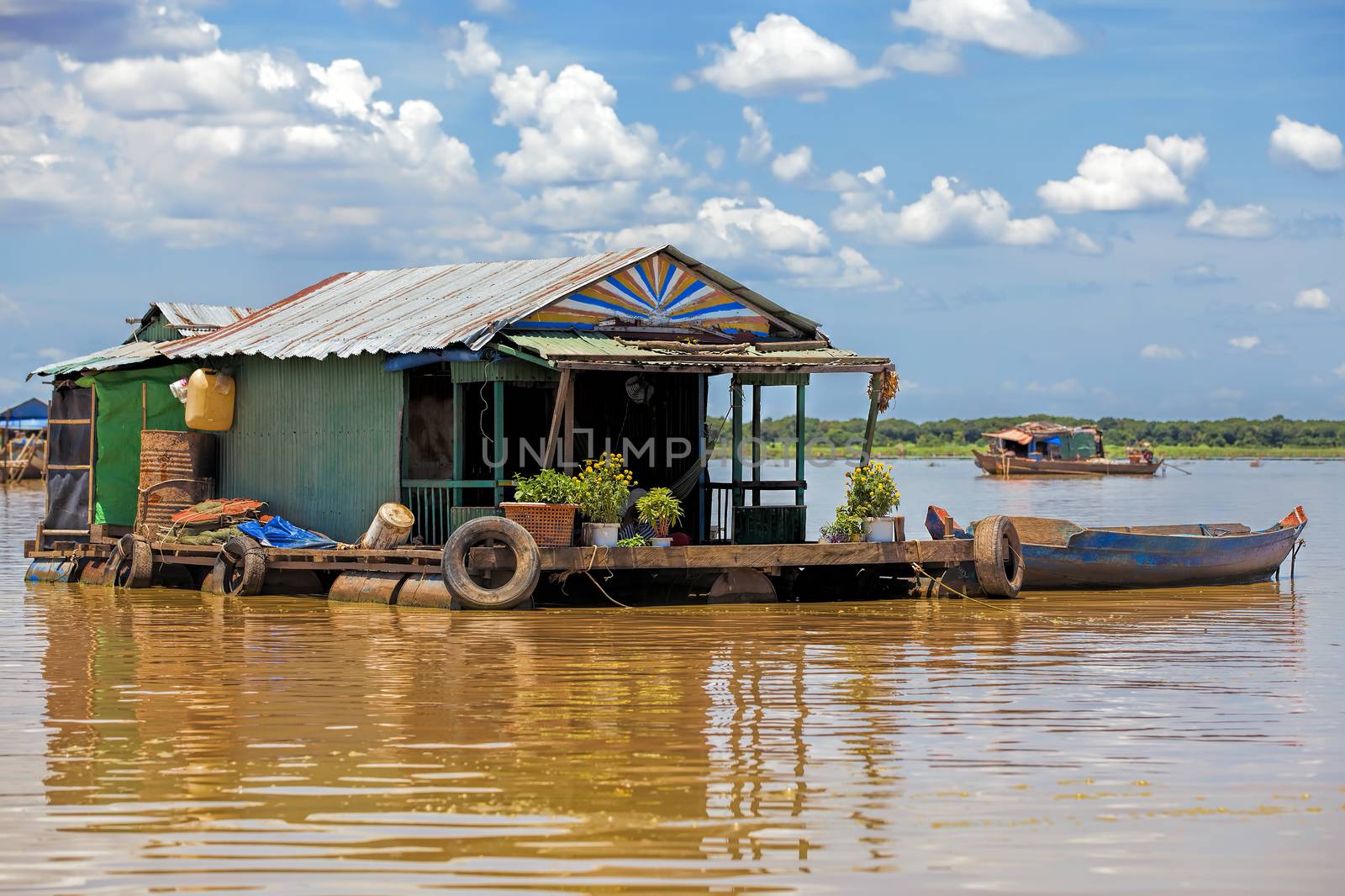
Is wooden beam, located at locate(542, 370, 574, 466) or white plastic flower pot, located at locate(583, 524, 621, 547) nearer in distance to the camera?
white plastic flower pot, located at locate(583, 524, 621, 547)

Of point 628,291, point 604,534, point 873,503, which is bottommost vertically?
point 604,534

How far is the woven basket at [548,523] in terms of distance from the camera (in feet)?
55.5

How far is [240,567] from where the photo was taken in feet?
61.9

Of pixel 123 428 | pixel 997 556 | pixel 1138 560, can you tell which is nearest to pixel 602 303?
pixel 997 556

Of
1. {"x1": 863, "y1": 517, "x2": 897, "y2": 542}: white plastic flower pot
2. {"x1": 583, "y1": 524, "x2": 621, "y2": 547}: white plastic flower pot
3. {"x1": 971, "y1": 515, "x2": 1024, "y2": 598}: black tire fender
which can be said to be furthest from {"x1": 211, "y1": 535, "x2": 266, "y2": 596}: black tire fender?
{"x1": 971, "y1": 515, "x2": 1024, "y2": 598}: black tire fender

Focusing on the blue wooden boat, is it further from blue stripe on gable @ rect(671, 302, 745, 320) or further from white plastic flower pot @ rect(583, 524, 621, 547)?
white plastic flower pot @ rect(583, 524, 621, 547)

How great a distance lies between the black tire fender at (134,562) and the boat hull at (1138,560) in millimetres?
9934

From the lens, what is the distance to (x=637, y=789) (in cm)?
850

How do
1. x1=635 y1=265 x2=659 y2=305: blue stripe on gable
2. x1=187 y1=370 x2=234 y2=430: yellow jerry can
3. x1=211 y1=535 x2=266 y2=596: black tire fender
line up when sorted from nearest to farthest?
x1=211 y1=535 x2=266 y2=596: black tire fender → x1=635 y1=265 x2=659 y2=305: blue stripe on gable → x1=187 y1=370 x2=234 y2=430: yellow jerry can

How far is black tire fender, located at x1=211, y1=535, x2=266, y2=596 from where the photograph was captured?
18.6 m

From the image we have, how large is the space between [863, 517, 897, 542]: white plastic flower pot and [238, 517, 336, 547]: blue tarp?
572cm

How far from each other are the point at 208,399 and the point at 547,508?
577cm

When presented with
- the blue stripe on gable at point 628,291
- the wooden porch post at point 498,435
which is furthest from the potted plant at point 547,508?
the blue stripe on gable at point 628,291

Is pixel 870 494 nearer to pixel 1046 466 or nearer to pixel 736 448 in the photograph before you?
pixel 736 448
